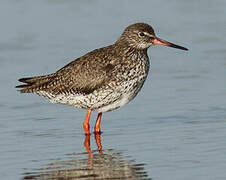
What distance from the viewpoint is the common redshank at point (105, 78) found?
41.9 ft

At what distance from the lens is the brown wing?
12891mm

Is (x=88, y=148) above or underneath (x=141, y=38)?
underneath

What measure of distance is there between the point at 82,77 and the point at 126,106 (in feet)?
5.69

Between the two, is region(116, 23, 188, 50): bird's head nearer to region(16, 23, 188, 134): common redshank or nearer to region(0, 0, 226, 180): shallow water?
region(16, 23, 188, 134): common redshank

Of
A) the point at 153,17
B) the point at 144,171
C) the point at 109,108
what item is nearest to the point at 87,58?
the point at 109,108

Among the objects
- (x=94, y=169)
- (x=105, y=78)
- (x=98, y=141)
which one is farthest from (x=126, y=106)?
(x=94, y=169)

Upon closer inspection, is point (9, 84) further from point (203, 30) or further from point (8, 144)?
point (203, 30)

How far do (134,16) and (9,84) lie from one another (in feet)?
22.2

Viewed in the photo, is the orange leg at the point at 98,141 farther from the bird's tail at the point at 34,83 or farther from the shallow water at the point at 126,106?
the bird's tail at the point at 34,83

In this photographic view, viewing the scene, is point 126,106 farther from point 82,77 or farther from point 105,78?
point 105,78

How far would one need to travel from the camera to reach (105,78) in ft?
42.0

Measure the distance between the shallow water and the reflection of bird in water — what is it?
0.02 meters

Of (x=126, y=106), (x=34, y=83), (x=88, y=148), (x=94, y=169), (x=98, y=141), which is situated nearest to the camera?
(x=94, y=169)

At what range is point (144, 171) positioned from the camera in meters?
10.1
